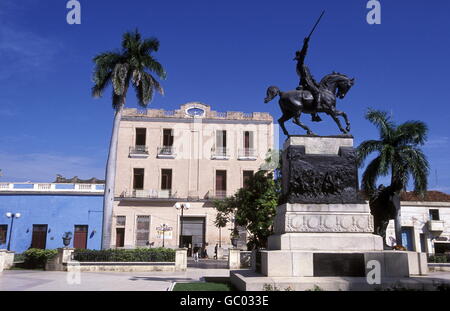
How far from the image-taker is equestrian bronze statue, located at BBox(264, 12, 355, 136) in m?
10.1

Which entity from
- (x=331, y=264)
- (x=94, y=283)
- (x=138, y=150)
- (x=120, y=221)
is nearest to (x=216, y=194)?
(x=138, y=150)

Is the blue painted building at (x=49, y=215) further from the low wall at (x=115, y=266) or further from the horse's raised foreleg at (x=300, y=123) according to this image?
the horse's raised foreleg at (x=300, y=123)

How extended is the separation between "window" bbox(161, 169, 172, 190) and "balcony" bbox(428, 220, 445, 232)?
22684mm

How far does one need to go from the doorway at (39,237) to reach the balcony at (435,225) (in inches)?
1259

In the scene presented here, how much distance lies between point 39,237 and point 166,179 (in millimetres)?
11448

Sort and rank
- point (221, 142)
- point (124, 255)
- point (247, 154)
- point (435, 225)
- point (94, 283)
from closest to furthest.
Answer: point (94, 283)
point (124, 255)
point (435, 225)
point (247, 154)
point (221, 142)

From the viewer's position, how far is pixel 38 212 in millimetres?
31250

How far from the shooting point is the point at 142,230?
3334 centimetres

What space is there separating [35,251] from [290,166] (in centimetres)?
1787

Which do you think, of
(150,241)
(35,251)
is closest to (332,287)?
(35,251)

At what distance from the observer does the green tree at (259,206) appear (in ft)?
67.9

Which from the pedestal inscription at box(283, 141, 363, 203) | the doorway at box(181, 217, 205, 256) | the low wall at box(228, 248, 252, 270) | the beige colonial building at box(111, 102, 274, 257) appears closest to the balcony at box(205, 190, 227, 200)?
the beige colonial building at box(111, 102, 274, 257)

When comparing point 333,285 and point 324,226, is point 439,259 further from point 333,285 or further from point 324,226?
point 333,285

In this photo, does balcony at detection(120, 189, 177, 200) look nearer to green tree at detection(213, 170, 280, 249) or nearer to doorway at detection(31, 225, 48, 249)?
doorway at detection(31, 225, 48, 249)
